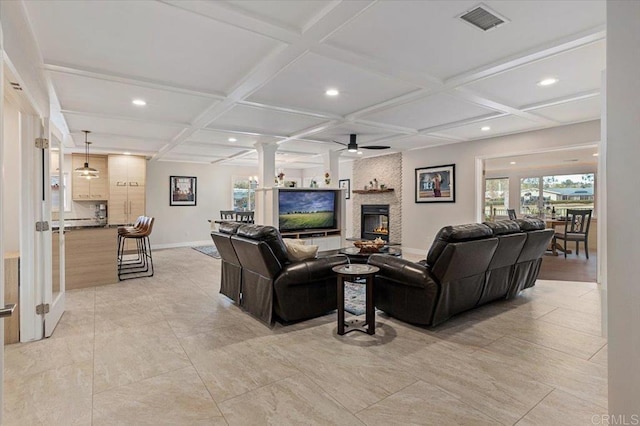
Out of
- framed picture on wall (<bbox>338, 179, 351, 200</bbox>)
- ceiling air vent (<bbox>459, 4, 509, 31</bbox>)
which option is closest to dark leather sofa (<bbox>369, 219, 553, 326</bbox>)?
ceiling air vent (<bbox>459, 4, 509, 31</bbox>)

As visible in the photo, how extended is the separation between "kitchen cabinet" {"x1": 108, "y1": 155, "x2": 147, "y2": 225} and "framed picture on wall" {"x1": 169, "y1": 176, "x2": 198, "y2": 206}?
0.97m

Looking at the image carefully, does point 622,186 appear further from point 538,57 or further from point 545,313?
point 545,313

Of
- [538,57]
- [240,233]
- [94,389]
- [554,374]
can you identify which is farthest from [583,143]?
[94,389]

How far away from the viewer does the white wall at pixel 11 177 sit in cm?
327

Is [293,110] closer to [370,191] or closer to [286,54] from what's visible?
[286,54]

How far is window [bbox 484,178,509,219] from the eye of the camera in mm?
11019

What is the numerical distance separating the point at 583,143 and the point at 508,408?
527 cm

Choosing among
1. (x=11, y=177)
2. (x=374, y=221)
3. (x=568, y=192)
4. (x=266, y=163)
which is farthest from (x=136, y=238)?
(x=568, y=192)

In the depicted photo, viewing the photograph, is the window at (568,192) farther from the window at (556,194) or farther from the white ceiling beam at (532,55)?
the white ceiling beam at (532,55)

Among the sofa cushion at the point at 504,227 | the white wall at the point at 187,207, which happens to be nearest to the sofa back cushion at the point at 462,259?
the sofa cushion at the point at 504,227

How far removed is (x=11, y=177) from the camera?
3.28 m

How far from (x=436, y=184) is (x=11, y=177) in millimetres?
7207

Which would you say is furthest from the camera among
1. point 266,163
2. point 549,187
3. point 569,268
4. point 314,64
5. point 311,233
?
point 549,187

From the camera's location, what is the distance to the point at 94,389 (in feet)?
7.25
